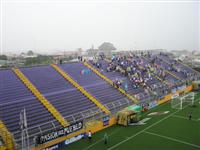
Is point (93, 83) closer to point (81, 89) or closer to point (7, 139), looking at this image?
point (81, 89)

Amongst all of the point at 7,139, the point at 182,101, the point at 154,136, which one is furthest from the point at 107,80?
the point at 7,139

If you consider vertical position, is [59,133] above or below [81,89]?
below

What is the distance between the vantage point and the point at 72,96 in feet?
93.5

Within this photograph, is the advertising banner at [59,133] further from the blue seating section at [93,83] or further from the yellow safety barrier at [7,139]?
the blue seating section at [93,83]

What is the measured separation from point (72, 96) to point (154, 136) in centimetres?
1063

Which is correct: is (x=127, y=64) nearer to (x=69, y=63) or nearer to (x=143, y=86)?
(x=143, y=86)

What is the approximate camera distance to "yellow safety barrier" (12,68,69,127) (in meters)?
23.5

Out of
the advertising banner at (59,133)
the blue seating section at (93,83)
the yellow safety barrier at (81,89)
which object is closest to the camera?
the advertising banner at (59,133)

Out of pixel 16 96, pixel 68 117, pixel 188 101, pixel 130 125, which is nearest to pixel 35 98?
pixel 16 96

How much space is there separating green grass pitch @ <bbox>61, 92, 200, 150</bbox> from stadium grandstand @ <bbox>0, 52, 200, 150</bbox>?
108cm

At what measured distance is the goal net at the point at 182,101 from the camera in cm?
3234

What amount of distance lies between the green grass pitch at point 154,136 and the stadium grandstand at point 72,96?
42.7 inches

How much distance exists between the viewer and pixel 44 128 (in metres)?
21.5

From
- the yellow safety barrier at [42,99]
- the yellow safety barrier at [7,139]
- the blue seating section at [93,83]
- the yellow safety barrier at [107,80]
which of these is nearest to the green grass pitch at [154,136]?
the yellow safety barrier at [42,99]
